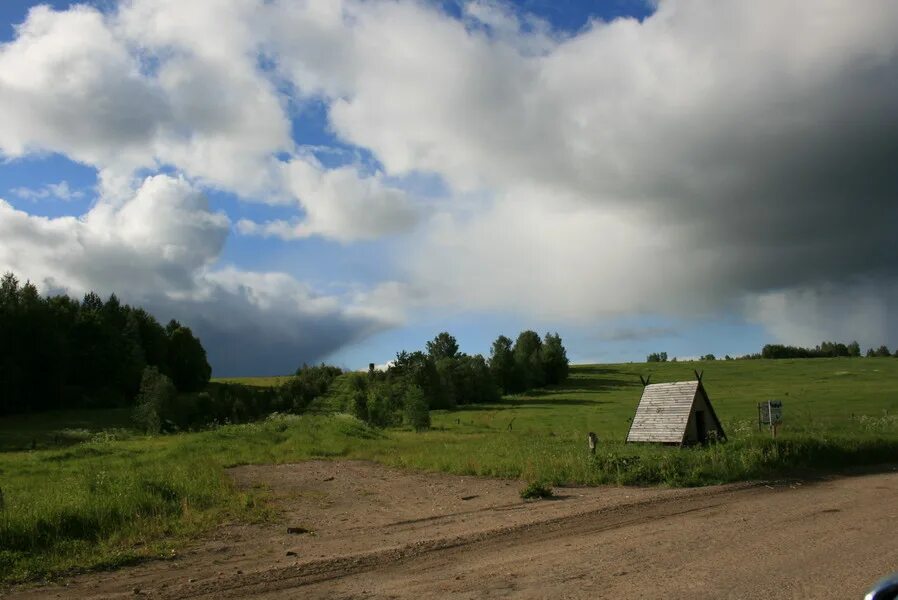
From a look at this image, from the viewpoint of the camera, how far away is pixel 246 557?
10.1 metres

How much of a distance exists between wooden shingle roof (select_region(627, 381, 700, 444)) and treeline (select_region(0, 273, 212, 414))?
6195 centimetres

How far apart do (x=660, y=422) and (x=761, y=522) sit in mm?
13233

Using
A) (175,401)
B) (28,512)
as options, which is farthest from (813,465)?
(175,401)

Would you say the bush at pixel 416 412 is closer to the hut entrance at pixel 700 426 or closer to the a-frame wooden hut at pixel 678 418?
the a-frame wooden hut at pixel 678 418

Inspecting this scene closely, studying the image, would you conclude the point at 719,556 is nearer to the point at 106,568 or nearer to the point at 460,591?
the point at 460,591

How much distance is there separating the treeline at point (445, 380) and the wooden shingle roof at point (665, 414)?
33.7m

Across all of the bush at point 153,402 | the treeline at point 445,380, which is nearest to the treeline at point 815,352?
the treeline at point 445,380

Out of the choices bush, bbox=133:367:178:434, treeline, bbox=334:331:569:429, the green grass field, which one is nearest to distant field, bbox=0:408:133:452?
the green grass field

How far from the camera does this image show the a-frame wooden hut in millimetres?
23594

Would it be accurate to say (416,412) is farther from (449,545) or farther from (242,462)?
(449,545)

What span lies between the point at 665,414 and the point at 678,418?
784 millimetres

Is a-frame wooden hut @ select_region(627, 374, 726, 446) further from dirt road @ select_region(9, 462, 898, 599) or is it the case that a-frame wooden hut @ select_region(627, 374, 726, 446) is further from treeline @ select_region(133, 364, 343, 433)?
treeline @ select_region(133, 364, 343, 433)

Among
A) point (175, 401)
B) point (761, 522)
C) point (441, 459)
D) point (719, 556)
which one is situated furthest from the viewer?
point (175, 401)

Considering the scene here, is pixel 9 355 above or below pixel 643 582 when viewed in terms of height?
above
